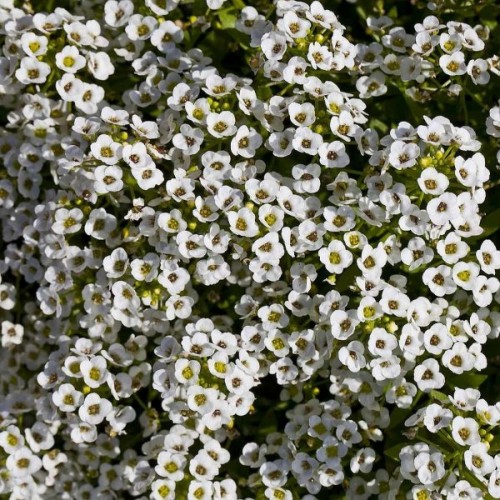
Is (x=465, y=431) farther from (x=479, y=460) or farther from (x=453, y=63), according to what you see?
(x=453, y=63)

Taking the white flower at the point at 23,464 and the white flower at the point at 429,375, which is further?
the white flower at the point at 23,464

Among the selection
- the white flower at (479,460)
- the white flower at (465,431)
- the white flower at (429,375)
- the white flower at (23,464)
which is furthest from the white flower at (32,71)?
the white flower at (479,460)

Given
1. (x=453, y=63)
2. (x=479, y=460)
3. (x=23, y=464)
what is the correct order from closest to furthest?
1. (x=479, y=460)
2. (x=453, y=63)
3. (x=23, y=464)

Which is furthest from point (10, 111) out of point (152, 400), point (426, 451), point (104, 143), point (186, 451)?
point (426, 451)

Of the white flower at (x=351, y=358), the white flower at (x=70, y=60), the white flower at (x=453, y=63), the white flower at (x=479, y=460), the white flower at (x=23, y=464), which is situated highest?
the white flower at (x=453, y=63)

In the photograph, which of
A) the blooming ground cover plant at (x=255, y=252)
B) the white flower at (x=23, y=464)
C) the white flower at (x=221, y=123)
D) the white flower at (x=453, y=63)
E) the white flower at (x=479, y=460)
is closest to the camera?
the white flower at (x=479, y=460)

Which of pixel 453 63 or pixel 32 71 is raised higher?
pixel 453 63

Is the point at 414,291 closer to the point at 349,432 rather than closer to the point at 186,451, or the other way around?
the point at 349,432

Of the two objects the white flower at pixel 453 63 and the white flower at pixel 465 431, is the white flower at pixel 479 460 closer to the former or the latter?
the white flower at pixel 465 431

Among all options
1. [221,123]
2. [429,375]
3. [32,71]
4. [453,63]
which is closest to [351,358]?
[429,375]
